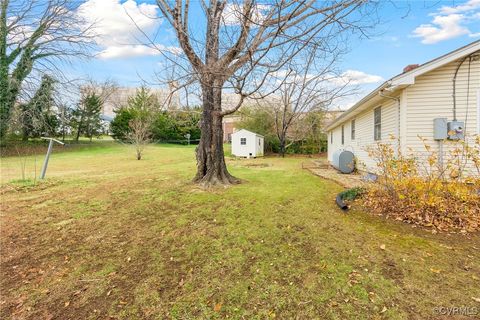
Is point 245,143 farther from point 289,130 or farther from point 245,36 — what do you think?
point 245,36

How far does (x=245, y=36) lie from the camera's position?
15.1 ft

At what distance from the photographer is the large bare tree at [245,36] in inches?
166

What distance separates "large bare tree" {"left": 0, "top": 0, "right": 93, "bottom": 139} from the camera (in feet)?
25.8

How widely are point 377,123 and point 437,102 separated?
192 cm

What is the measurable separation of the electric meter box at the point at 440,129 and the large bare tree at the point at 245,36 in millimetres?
3555

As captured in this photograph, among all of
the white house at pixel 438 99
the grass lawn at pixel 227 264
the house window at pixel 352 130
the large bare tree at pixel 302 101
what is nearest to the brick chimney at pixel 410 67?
the white house at pixel 438 99

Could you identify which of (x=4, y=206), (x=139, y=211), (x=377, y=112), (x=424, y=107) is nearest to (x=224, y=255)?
(x=139, y=211)

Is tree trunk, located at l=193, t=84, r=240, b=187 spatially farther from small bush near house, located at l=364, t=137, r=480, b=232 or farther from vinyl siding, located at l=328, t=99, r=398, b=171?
small bush near house, located at l=364, t=137, r=480, b=232

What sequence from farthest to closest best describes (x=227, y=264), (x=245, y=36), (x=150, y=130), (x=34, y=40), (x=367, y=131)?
(x=150, y=130), (x=34, y=40), (x=367, y=131), (x=245, y=36), (x=227, y=264)

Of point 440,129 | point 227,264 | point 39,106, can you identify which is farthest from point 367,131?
point 39,106

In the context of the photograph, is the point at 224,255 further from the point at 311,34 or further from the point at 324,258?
the point at 311,34

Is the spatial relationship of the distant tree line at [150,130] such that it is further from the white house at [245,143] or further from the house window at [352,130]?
the house window at [352,130]

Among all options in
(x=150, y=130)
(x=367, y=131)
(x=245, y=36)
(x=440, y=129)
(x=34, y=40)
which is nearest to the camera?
(x=245, y=36)

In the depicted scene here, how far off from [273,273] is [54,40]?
504 inches
